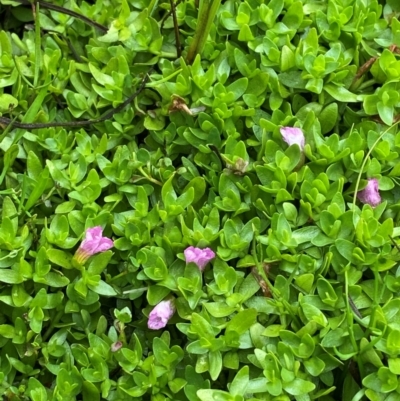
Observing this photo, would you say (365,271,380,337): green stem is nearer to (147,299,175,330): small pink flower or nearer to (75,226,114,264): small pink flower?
(147,299,175,330): small pink flower

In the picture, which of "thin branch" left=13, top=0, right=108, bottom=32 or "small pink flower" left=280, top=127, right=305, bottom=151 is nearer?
"small pink flower" left=280, top=127, right=305, bottom=151

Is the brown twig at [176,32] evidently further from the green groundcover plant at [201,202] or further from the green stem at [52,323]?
the green stem at [52,323]

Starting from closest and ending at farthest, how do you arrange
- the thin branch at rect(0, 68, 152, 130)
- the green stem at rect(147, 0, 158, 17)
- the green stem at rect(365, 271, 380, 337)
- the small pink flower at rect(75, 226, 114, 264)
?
the green stem at rect(365, 271, 380, 337) → the small pink flower at rect(75, 226, 114, 264) → the thin branch at rect(0, 68, 152, 130) → the green stem at rect(147, 0, 158, 17)

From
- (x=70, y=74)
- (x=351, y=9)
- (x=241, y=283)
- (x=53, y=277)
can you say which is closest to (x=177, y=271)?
(x=241, y=283)

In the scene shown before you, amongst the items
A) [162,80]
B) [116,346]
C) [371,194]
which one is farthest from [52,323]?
[371,194]

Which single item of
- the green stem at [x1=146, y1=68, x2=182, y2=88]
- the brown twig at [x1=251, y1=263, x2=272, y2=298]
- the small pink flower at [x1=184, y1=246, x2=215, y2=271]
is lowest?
the brown twig at [x1=251, y1=263, x2=272, y2=298]

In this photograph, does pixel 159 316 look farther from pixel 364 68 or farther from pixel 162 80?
pixel 364 68

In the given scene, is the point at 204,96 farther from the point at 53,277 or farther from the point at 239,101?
the point at 53,277

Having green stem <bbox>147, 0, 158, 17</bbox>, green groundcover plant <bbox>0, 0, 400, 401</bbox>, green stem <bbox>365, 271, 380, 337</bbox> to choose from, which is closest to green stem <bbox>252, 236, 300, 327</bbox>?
green groundcover plant <bbox>0, 0, 400, 401</bbox>
